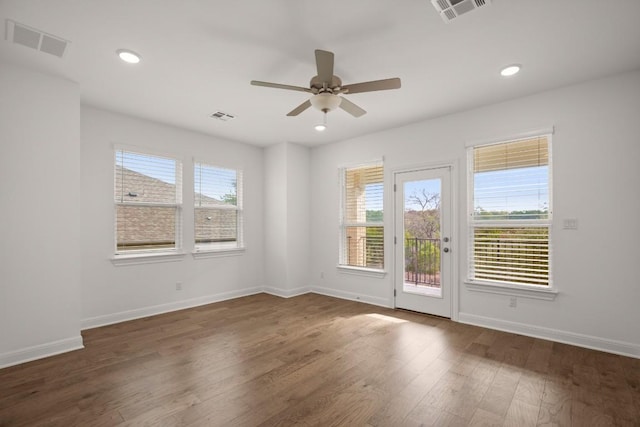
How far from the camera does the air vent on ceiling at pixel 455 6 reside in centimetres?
208

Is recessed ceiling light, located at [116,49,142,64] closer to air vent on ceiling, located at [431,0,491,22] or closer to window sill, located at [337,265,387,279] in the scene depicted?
air vent on ceiling, located at [431,0,491,22]

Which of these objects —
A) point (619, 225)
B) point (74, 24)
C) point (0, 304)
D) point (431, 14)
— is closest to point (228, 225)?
point (0, 304)

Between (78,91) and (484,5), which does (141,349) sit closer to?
(78,91)

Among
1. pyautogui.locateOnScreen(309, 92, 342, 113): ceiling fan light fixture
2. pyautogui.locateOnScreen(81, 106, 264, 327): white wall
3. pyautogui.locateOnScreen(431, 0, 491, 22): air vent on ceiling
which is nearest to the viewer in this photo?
pyautogui.locateOnScreen(431, 0, 491, 22): air vent on ceiling

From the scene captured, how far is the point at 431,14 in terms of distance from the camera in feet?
7.40

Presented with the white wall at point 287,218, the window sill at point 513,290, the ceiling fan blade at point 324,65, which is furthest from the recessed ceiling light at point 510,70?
the white wall at point 287,218

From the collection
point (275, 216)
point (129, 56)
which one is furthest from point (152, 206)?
point (129, 56)

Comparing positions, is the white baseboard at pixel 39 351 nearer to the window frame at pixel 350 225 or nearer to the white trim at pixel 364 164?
the window frame at pixel 350 225

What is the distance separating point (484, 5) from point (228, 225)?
4719 millimetres

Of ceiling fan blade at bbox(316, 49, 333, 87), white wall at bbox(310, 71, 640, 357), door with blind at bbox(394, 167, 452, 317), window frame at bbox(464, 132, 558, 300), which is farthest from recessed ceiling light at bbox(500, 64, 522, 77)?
ceiling fan blade at bbox(316, 49, 333, 87)

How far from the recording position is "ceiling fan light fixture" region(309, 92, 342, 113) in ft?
9.02

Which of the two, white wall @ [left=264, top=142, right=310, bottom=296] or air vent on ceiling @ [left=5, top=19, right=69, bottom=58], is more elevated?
air vent on ceiling @ [left=5, top=19, right=69, bottom=58]

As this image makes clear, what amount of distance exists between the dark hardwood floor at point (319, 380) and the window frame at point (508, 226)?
524 mm

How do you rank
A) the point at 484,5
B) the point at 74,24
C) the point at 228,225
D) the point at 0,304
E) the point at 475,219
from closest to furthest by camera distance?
the point at 484,5, the point at 74,24, the point at 0,304, the point at 475,219, the point at 228,225
